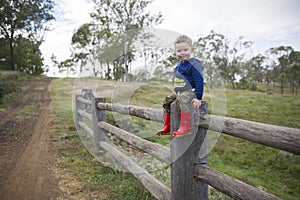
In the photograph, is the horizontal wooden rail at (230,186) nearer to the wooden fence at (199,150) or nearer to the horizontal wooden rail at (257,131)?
the wooden fence at (199,150)

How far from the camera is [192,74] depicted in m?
1.87

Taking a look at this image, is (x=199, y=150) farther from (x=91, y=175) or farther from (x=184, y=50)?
(x=91, y=175)

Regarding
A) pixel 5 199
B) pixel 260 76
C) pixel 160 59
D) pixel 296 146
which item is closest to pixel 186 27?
pixel 160 59

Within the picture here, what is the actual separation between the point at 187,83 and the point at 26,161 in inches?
141

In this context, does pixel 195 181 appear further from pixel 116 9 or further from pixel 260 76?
pixel 260 76

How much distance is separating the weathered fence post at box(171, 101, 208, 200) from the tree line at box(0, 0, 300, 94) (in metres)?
0.72

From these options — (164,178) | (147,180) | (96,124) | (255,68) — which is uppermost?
(255,68)

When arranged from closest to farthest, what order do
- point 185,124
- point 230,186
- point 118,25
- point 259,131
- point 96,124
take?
1. point 259,131
2. point 230,186
3. point 185,124
4. point 96,124
5. point 118,25

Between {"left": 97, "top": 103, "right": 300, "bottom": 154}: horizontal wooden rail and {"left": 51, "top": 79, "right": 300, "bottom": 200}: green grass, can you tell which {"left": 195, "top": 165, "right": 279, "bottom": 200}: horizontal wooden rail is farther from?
{"left": 51, "top": 79, "right": 300, "bottom": 200}: green grass

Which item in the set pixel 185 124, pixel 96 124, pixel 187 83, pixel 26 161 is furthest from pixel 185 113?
pixel 26 161

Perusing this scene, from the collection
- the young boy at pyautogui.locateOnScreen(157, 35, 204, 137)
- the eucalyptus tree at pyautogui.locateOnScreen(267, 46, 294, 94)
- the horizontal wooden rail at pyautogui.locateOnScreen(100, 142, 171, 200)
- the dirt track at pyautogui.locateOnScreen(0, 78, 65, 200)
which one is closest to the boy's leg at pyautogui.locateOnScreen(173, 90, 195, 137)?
the young boy at pyautogui.locateOnScreen(157, 35, 204, 137)

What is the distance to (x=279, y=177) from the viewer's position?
6043mm

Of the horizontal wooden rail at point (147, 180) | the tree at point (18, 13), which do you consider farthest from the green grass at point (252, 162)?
the tree at point (18, 13)

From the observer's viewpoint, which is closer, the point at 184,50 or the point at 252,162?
the point at 184,50
